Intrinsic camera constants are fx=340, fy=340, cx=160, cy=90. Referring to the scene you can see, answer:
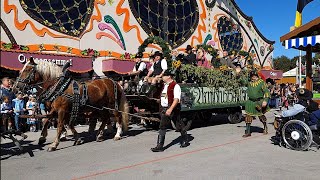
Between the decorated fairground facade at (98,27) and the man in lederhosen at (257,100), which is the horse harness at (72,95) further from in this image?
the decorated fairground facade at (98,27)

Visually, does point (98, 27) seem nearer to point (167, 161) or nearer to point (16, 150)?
point (16, 150)

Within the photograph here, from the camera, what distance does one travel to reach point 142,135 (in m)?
9.52

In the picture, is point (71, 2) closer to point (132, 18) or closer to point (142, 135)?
point (132, 18)

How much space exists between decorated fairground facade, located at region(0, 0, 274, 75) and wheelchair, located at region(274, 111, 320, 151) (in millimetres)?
8445

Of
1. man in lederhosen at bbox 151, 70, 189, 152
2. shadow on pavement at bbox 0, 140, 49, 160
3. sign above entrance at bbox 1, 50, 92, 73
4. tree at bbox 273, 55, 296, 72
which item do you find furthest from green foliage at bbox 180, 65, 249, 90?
tree at bbox 273, 55, 296, 72

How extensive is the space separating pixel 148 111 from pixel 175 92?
9.74 ft

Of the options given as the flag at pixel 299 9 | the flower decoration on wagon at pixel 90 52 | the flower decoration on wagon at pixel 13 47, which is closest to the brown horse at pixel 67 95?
the flower decoration on wagon at pixel 13 47

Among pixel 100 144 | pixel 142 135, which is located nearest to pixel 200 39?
pixel 142 135

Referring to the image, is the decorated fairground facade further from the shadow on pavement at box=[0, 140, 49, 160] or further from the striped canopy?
the striped canopy

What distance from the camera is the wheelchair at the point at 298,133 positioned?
6.96 metres

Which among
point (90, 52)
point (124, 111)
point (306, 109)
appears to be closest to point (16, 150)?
point (124, 111)

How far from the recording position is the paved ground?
17.3 feet

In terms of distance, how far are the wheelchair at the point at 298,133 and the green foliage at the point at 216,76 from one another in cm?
321

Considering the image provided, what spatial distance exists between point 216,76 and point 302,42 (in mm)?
2794
